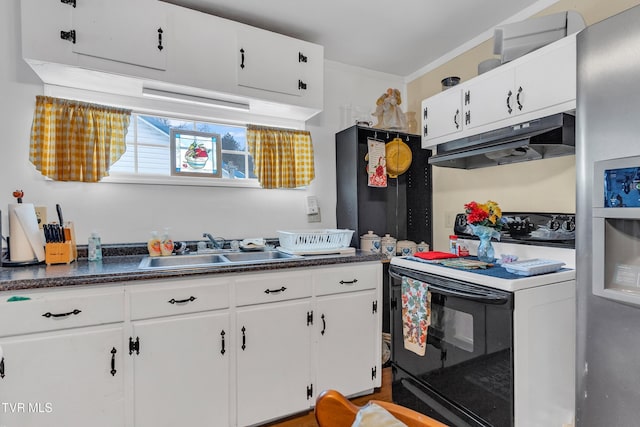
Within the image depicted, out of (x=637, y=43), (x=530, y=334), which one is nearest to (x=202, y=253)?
(x=530, y=334)

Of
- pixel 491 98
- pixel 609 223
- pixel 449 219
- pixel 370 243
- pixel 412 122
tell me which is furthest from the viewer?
pixel 412 122

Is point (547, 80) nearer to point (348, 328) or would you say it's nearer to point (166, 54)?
point (348, 328)

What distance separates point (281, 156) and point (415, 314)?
1556 millimetres

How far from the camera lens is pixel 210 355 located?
170cm

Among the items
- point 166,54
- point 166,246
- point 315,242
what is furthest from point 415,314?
point 166,54

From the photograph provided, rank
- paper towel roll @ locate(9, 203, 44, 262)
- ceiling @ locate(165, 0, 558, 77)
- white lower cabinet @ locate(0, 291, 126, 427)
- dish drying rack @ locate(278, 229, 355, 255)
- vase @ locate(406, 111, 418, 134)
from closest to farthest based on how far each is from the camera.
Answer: white lower cabinet @ locate(0, 291, 126, 427) → paper towel roll @ locate(9, 203, 44, 262) → ceiling @ locate(165, 0, 558, 77) → dish drying rack @ locate(278, 229, 355, 255) → vase @ locate(406, 111, 418, 134)

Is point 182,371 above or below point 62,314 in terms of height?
below

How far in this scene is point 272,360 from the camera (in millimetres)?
1847

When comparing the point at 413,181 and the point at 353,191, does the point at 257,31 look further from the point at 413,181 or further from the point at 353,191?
the point at 413,181

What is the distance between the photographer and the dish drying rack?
87.7 inches

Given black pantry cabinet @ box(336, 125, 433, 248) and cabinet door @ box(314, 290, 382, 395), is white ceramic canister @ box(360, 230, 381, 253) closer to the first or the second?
black pantry cabinet @ box(336, 125, 433, 248)

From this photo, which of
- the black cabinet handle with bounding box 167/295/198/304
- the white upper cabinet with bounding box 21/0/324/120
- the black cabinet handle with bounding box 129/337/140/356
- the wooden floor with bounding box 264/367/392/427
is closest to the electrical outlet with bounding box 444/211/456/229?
the wooden floor with bounding box 264/367/392/427

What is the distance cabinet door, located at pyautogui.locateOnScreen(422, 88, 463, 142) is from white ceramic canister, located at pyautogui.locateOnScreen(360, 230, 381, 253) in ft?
2.88

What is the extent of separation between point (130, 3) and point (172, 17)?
0.72 ft
